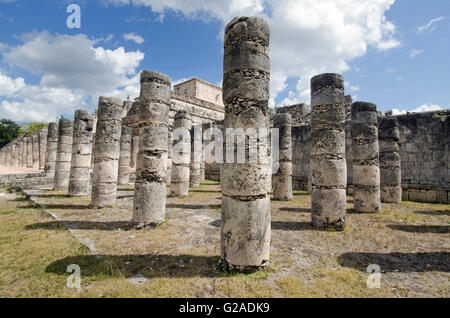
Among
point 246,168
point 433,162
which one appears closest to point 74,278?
point 246,168

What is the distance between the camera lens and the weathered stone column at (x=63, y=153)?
12.9m

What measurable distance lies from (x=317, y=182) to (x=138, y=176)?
4.99 meters

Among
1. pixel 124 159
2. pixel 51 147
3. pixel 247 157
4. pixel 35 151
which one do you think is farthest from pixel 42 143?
pixel 247 157

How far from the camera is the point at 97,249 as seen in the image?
15.7 ft

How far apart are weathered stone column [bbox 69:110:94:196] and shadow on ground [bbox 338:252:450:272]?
36.3 feet

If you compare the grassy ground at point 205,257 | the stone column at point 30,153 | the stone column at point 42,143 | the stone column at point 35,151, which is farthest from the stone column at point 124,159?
the stone column at point 30,153

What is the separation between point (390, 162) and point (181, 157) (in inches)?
376

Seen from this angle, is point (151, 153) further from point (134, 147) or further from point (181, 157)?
point (134, 147)

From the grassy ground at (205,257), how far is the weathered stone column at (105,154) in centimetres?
106

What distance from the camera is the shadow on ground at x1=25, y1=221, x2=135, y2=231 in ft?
20.4

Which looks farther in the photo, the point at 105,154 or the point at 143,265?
the point at 105,154

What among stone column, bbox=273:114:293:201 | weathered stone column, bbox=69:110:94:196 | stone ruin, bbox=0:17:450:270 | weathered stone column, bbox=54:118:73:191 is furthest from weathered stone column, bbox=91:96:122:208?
stone column, bbox=273:114:293:201

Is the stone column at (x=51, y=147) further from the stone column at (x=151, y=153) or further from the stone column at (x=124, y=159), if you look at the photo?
the stone column at (x=151, y=153)

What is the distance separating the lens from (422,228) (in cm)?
654
